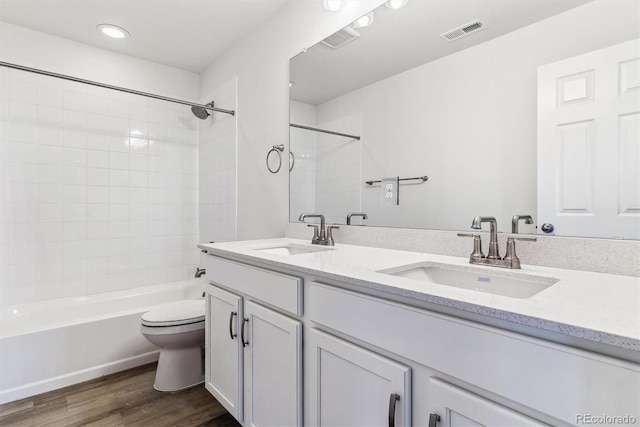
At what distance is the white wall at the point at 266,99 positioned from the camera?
6.38 ft

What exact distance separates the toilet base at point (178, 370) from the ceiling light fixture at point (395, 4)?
2.21m

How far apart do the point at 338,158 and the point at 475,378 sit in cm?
138

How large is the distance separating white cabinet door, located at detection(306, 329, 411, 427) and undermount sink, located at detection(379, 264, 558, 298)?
10.7 inches

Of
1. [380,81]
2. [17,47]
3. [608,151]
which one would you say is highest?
[17,47]

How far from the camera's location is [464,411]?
26.5 inches

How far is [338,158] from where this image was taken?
6.07ft

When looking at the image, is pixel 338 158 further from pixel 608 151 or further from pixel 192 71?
pixel 192 71

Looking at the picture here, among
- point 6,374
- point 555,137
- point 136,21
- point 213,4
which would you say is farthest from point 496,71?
point 6,374

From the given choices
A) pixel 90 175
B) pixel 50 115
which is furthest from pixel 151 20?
pixel 90 175

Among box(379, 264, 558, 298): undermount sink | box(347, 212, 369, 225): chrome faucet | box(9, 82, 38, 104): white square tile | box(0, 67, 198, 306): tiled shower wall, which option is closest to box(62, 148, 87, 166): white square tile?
A: box(0, 67, 198, 306): tiled shower wall

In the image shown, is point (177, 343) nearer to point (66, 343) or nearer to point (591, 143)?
point (66, 343)

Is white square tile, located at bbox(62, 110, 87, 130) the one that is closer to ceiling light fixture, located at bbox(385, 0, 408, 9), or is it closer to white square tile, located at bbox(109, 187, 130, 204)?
white square tile, located at bbox(109, 187, 130, 204)

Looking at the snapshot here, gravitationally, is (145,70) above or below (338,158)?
above

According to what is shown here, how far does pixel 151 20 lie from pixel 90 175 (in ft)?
4.21
